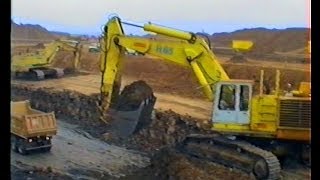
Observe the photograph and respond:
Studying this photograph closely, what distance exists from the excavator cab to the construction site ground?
3 cm

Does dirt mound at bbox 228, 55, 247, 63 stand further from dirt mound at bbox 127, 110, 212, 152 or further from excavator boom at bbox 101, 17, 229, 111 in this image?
dirt mound at bbox 127, 110, 212, 152

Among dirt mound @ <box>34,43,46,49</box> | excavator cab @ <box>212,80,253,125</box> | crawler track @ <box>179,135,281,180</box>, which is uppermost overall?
dirt mound @ <box>34,43,46,49</box>

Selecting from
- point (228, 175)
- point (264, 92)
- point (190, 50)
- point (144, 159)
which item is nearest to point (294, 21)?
point (264, 92)

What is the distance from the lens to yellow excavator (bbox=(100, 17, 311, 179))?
1.92 metres

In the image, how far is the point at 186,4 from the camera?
192 cm

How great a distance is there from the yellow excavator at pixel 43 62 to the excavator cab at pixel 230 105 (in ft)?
1.66

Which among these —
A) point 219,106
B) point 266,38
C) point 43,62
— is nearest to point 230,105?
point 219,106

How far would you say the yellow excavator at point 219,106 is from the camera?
1919mm

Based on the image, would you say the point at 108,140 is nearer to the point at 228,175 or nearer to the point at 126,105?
the point at 126,105

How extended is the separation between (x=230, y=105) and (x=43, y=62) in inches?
25.9

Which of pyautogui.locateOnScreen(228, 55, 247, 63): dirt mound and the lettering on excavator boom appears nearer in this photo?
pyautogui.locateOnScreen(228, 55, 247, 63): dirt mound

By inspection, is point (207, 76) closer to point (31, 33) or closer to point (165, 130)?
point (165, 130)

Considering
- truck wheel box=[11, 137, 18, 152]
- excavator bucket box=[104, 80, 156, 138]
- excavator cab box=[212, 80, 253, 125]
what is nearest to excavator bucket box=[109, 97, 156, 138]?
excavator bucket box=[104, 80, 156, 138]

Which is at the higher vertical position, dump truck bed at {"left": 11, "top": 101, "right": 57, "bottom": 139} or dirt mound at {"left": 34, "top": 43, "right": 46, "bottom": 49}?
dirt mound at {"left": 34, "top": 43, "right": 46, "bottom": 49}
